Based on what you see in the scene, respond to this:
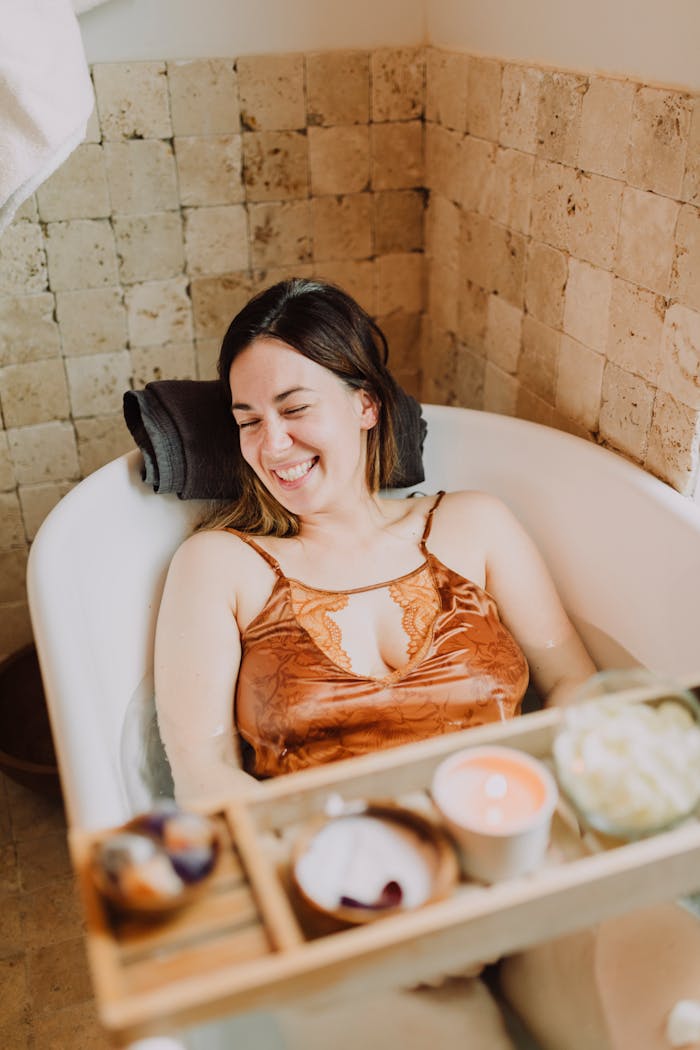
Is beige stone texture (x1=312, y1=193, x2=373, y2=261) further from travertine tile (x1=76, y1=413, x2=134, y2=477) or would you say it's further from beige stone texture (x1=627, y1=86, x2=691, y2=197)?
beige stone texture (x1=627, y1=86, x2=691, y2=197)

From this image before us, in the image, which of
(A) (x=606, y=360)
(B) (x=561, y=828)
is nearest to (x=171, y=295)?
(A) (x=606, y=360)

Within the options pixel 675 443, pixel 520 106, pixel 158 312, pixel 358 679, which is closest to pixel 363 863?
pixel 358 679

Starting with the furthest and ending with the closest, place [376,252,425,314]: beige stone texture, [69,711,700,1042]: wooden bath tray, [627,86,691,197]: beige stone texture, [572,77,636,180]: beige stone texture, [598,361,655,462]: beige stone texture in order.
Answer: [376,252,425,314]: beige stone texture < [598,361,655,462]: beige stone texture < [572,77,636,180]: beige stone texture < [627,86,691,197]: beige stone texture < [69,711,700,1042]: wooden bath tray

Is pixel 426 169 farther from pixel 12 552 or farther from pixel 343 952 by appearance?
pixel 343 952

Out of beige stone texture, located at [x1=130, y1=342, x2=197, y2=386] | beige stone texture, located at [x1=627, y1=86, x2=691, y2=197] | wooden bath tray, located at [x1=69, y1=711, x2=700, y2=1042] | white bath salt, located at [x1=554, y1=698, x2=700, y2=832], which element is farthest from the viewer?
beige stone texture, located at [x1=130, y1=342, x2=197, y2=386]

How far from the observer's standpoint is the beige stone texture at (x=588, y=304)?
170 centimetres

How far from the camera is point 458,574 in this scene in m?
1.62

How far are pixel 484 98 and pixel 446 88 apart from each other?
19cm

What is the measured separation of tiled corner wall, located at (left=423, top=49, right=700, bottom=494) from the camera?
4.94 ft

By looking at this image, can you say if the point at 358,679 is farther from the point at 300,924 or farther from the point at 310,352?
the point at 300,924

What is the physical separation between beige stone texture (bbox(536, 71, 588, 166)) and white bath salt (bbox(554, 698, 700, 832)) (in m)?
1.12

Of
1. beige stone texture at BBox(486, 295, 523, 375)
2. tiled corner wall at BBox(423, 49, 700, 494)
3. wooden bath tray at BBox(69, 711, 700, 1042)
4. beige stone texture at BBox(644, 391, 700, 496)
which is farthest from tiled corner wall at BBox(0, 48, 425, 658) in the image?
wooden bath tray at BBox(69, 711, 700, 1042)

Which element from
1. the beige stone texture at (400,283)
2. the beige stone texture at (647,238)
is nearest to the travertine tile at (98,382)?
the beige stone texture at (400,283)

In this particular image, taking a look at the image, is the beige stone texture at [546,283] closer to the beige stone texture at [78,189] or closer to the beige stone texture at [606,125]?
the beige stone texture at [606,125]
